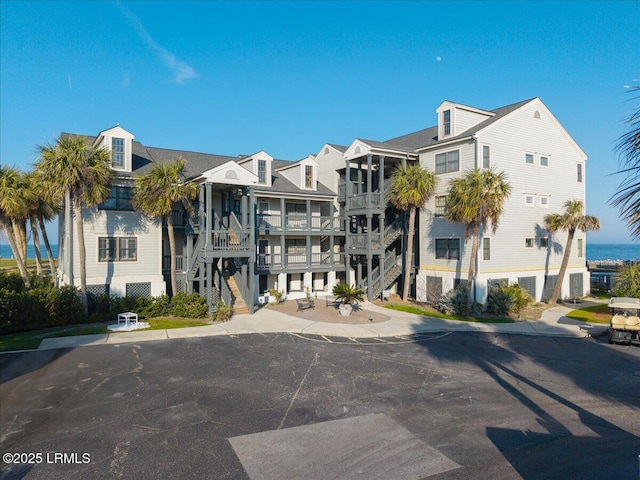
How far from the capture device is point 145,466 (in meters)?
8.10

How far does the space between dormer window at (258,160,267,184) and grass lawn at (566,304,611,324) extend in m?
22.4

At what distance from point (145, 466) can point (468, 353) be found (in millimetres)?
13255

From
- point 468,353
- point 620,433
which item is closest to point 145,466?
point 620,433

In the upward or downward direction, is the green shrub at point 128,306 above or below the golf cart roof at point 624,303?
below

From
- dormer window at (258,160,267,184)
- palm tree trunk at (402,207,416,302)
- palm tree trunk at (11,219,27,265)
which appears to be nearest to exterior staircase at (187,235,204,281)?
dormer window at (258,160,267,184)

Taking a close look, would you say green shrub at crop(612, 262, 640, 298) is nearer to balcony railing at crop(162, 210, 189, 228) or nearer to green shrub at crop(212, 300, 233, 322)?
green shrub at crop(212, 300, 233, 322)

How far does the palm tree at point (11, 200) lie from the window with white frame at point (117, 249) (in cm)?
421

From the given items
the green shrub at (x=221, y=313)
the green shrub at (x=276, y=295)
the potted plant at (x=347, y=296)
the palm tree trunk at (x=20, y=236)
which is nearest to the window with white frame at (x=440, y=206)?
the potted plant at (x=347, y=296)

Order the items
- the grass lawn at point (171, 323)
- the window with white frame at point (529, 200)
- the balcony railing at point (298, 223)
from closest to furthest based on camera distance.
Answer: the grass lawn at point (171, 323), the window with white frame at point (529, 200), the balcony railing at point (298, 223)

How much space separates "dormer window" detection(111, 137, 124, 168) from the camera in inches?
1013

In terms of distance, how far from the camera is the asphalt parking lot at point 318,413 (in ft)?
27.0

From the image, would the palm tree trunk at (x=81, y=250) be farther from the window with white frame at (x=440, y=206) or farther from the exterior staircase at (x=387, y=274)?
the window with white frame at (x=440, y=206)

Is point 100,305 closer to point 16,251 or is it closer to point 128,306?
point 128,306

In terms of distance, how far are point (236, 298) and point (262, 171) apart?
9.93 metres
